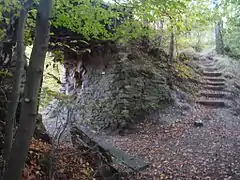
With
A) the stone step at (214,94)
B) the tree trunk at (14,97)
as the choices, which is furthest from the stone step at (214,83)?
the tree trunk at (14,97)

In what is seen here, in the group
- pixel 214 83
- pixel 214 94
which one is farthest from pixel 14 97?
pixel 214 83

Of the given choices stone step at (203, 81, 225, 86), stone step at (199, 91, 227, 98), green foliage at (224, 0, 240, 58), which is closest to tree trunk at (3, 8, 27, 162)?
stone step at (199, 91, 227, 98)

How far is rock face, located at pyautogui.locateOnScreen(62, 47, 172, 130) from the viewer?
962 cm

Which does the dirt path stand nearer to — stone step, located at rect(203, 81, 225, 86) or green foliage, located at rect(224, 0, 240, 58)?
stone step, located at rect(203, 81, 225, 86)

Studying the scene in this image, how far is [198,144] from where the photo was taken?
723cm

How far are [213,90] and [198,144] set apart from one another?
16.1 ft

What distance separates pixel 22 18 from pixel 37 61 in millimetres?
1441

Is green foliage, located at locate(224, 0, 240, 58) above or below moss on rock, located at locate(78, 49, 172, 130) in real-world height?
above

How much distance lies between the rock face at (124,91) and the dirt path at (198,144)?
0.84 metres

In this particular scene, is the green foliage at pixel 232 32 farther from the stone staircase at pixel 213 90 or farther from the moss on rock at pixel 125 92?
the moss on rock at pixel 125 92

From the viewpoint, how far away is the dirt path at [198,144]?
18.1 feet

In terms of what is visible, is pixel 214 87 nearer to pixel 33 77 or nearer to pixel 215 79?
pixel 215 79

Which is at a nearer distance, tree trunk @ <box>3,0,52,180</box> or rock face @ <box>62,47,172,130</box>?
tree trunk @ <box>3,0,52,180</box>

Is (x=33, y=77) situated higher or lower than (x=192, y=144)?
higher
